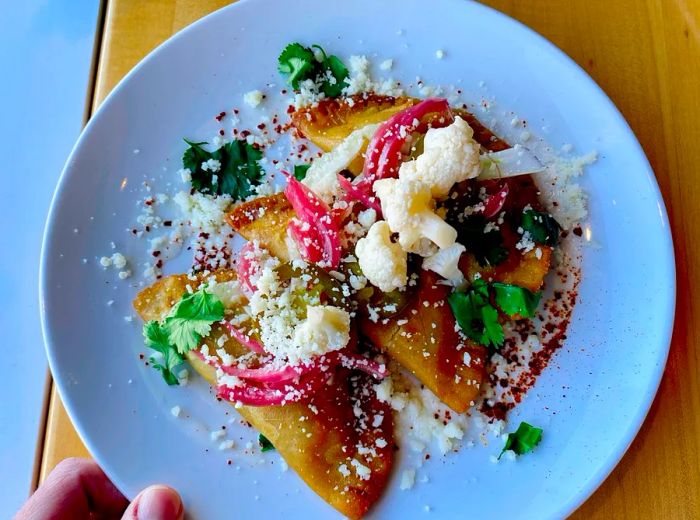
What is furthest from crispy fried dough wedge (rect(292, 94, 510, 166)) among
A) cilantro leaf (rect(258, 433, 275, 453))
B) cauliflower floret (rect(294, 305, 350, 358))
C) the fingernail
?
the fingernail

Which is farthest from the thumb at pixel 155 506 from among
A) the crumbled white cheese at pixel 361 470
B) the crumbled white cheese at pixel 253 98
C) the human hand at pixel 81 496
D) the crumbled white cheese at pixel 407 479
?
the crumbled white cheese at pixel 253 98

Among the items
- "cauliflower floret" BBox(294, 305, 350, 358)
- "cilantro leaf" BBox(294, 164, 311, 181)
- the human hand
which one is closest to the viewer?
"cauliflower floret" BBox(294, 305, 350, 358)

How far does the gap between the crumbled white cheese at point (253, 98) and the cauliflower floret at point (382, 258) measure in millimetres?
584

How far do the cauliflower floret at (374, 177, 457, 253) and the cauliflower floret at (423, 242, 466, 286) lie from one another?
3cm

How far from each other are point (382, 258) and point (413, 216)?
0.41 ft

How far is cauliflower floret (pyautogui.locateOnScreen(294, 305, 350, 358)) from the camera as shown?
158 centimetres

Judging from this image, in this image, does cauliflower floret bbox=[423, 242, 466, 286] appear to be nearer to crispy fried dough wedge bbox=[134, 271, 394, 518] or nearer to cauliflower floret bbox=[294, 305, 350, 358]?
cauliflower floret bbox=[294, 305, 350, 358]

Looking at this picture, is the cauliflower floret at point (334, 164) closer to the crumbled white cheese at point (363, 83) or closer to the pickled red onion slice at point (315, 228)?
the pickled red onion slice at point (315, 228)

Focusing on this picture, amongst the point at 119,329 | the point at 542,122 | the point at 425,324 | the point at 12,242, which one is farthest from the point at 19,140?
the point at 542,122

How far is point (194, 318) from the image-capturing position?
1.76 metres

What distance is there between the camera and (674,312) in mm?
1776

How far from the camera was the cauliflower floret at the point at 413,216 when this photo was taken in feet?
5.24

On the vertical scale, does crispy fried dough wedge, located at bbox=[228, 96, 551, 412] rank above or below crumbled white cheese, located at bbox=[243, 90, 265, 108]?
below

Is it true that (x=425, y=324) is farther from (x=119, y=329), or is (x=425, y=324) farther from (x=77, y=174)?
(x=77, y=174)
